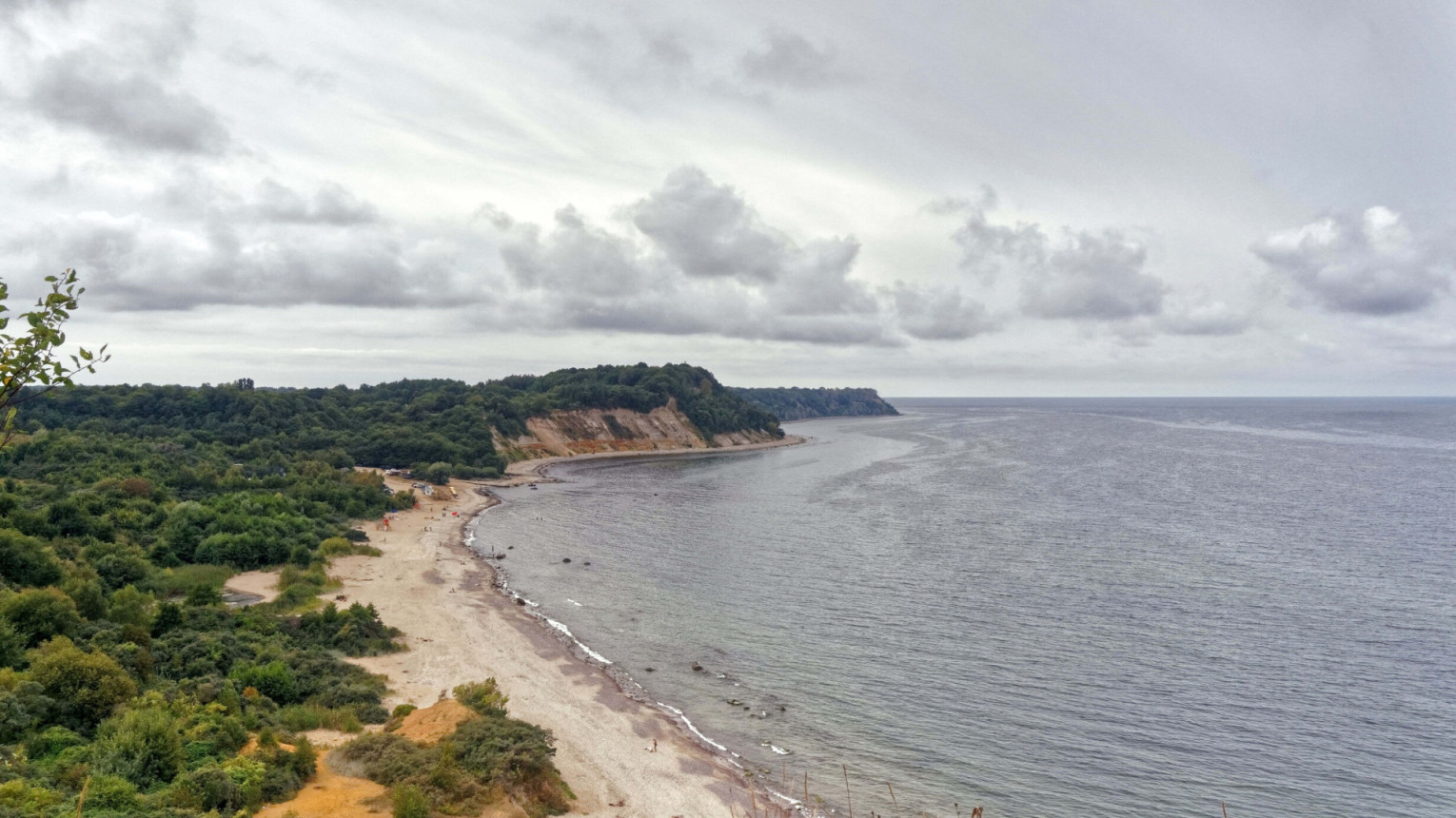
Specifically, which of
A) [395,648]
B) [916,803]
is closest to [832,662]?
[916,803]

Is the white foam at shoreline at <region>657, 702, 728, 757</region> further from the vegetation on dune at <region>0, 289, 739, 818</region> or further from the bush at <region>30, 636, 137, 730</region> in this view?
the bush at <region>30, 636, 137, 730</region>

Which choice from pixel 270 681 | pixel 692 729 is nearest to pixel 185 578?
pixel 270 681

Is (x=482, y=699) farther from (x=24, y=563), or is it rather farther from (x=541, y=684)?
(x=24, y=563)

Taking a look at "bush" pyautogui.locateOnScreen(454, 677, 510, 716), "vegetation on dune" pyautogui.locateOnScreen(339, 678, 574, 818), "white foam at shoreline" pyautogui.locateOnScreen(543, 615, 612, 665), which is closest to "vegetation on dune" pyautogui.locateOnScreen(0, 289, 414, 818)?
"vegetation on dune" pyautogui.locateOnScreen(339, 678, 574, 818)

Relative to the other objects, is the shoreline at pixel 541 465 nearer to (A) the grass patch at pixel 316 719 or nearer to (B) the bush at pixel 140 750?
(A) the grass patch at pixel 316 719

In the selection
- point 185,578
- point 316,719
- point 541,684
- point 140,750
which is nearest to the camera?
point 140,750

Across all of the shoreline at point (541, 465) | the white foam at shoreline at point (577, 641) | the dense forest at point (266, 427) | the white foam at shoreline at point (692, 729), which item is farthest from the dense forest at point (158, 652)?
the shoreline at point (541, 465)

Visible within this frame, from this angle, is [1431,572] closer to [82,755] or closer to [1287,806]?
[1287,806]
